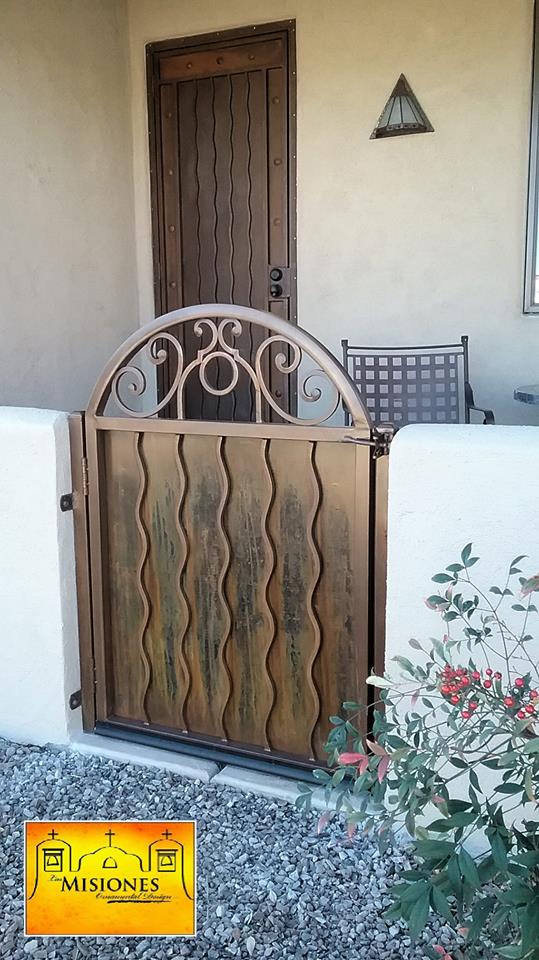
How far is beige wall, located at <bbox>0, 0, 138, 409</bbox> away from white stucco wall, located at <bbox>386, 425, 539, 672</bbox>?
7.37ft

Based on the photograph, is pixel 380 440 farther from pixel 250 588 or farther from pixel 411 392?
pixel 411 392

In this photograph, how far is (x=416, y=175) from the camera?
3668 millimetres

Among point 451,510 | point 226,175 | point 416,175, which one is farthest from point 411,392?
point 451,510

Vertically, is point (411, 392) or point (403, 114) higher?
point (403, 114)

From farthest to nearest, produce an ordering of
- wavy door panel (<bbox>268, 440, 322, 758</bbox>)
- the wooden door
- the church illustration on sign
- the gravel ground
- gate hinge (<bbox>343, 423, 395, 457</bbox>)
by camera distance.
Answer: the wooden door < wavy door panel (<bbox>268, 440, 322, 758</bbox>) < gate hinge (<bbox>343, 423, 395, 457</bbox>) < the gravel ground < the church illustration on sign

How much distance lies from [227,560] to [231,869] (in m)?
0.65

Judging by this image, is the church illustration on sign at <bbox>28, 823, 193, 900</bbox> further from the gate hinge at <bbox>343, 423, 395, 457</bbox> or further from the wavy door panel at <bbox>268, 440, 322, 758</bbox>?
the gate hinge at <bbox>343, 423, 395, 457</bbox>

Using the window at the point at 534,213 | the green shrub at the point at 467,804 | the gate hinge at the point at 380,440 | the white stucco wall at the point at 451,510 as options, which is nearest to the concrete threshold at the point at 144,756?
the white stucco wall at the point at 451,510

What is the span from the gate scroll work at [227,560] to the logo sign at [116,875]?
60 cm

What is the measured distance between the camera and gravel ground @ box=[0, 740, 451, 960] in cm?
146

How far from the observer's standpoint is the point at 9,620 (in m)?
2.10

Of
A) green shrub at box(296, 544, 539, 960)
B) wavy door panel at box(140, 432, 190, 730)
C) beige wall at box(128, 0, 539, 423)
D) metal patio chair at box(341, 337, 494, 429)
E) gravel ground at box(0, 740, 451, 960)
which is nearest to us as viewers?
green shrub at box(296, 544, 539, 960)

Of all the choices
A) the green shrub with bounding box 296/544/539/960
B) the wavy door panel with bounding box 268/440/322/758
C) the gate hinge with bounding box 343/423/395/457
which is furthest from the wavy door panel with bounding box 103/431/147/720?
the green shrub with bounding box 296/544/539/960

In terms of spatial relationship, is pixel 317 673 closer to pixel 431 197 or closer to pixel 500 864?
pixel 500 864
